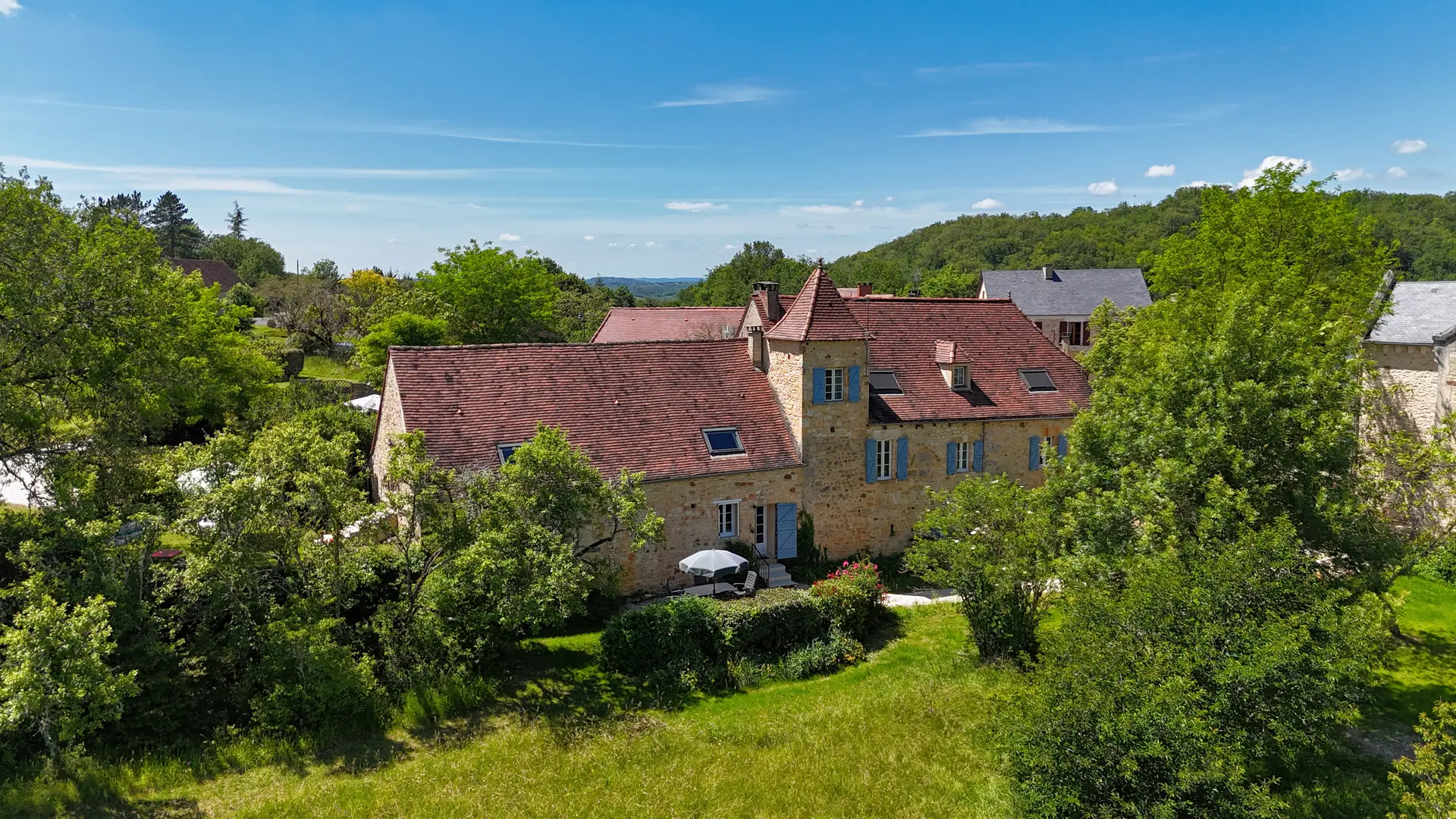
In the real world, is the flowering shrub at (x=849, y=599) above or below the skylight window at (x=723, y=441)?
below

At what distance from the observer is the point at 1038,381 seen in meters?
31.5

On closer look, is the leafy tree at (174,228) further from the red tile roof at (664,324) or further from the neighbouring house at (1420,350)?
the neighbouring house at (1420,350)

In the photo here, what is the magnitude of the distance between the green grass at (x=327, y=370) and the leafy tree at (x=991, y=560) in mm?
46260

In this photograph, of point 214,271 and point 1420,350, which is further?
point 214,271

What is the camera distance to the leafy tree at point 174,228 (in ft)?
396

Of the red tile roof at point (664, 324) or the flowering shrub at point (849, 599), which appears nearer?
the flowering shrub at point (849, 599)

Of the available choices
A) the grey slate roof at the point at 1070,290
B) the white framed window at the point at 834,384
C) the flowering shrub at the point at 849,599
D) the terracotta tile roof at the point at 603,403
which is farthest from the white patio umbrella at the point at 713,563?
the grey slate roof at the point at 1070,290

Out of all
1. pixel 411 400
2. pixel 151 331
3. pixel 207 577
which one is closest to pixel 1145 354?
pixel 411 400

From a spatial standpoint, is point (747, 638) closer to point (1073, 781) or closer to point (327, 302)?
point (1073, 781)

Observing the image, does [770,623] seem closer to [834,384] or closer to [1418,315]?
[834,384]

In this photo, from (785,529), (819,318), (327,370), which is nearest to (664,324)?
(327,370)

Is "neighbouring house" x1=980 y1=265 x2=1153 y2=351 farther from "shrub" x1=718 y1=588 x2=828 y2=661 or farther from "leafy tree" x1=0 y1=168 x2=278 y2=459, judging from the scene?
"leafy tree" x1=0 y1=168 x2=278 y2=459

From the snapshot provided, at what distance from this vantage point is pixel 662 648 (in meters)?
20.2

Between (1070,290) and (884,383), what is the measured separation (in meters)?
46.5
